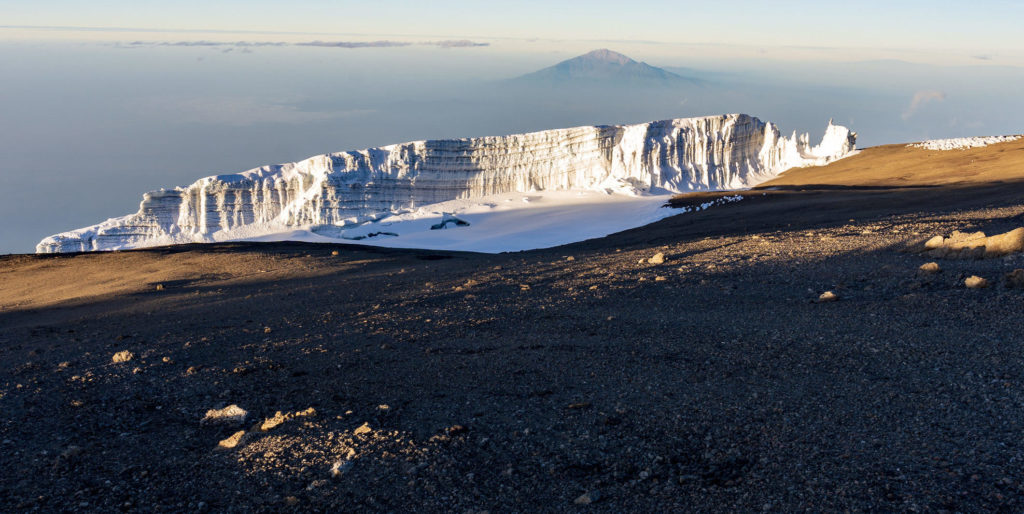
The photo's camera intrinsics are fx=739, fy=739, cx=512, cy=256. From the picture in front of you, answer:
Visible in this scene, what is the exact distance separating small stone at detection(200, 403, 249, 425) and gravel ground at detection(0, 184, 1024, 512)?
6cm

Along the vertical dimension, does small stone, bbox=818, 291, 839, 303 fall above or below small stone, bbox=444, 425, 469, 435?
above

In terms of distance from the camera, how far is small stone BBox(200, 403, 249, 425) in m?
6.90

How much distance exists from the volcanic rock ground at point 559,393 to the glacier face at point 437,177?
22220mm

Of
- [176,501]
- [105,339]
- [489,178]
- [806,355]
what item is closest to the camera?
[176,501]

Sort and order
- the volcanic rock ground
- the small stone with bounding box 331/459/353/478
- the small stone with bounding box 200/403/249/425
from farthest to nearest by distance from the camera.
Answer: the small stone with bounding box 200/403/249/425 < the small stone with bounding box 331/459/353/478 < the volcanic rock ground

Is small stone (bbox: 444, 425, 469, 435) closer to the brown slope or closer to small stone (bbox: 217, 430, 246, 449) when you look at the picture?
small stone (bbox: 217, 430, 246, 449)

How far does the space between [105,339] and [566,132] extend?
101 ft

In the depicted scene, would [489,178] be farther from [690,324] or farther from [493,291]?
[690,324]

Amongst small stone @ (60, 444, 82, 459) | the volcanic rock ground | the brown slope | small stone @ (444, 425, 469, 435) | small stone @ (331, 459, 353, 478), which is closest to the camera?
the volcanic rock ground

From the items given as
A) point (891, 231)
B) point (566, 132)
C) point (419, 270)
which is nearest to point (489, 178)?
point (566, 132)

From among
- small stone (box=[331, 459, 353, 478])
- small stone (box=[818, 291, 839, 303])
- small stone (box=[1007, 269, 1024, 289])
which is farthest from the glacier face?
small stone (box=[331, 459, 353, 478])

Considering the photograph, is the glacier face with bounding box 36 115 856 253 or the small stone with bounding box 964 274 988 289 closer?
the small stone with bounding box 964 274 988 289

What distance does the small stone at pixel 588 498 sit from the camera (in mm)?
4997

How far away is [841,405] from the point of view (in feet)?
20.5
